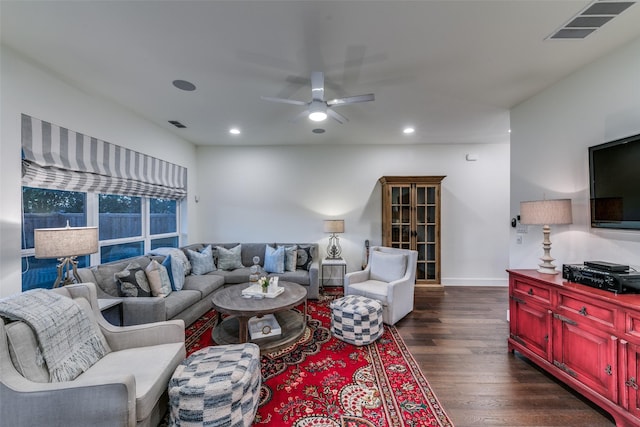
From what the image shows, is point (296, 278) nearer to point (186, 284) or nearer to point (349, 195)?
point (186, 284)

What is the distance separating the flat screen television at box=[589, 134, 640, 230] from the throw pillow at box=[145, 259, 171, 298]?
4363mm

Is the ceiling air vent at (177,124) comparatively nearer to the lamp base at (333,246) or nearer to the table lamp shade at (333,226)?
the table lamp shade at (333,226)

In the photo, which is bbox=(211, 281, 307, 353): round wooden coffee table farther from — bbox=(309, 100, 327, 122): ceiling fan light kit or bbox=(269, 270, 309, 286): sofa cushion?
bbox=(309, 100, 327, 122): ceiling fan light kit

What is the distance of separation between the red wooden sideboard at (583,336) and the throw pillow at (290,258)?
299cm

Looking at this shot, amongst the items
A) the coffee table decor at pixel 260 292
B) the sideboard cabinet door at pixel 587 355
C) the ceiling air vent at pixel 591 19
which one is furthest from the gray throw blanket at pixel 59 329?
the ceiling air vent at pixel 591 19

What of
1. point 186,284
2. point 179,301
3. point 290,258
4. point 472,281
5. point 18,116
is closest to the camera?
point 18,116

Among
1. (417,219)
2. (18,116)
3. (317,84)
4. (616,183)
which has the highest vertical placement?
(317,84)

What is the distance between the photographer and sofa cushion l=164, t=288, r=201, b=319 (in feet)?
8.79

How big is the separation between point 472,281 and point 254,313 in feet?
14.3


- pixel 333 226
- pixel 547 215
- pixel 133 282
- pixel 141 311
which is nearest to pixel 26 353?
pixel 141 311

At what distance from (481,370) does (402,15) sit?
2991 mm

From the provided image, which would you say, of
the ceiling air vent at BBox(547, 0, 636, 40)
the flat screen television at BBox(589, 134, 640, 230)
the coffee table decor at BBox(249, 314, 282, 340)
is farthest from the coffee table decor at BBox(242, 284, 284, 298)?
the ceiling air vent at BBox(547, 0, 636, 40)

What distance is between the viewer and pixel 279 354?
251cm

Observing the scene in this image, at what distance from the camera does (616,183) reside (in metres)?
2.09
